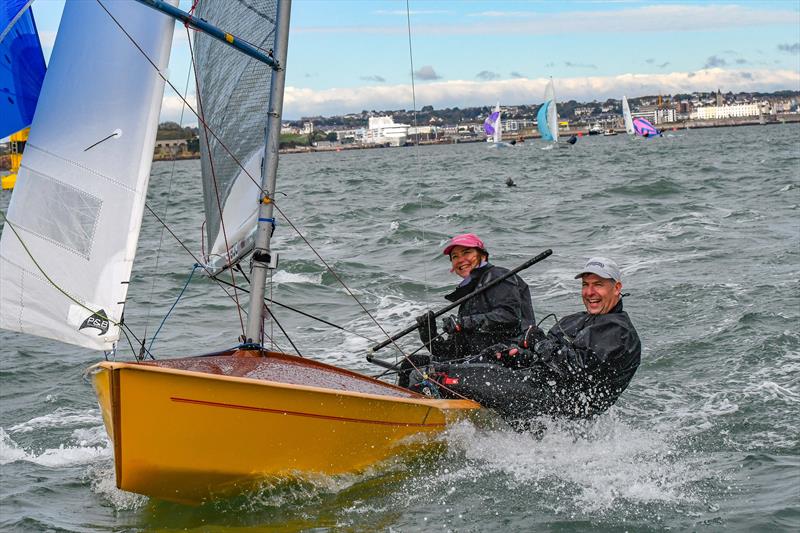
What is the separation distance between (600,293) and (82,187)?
8.92 feet

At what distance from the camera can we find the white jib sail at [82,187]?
16.9 ft

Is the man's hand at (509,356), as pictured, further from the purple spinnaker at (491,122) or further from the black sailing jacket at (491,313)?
the purple spinnaker at (491,122)

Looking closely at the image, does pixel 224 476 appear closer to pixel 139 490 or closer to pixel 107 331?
pixel 139 490

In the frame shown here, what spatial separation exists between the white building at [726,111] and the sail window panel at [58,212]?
14441 centimetres

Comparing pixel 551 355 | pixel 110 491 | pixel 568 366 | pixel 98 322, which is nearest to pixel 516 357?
pixel 551 355

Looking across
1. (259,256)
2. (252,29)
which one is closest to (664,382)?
(259,256)

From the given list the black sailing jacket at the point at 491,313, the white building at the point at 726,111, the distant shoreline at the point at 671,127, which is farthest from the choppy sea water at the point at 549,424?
the white building at the point at 726,111

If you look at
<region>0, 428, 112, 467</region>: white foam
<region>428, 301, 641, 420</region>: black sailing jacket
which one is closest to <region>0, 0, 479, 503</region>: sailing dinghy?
<region>428, 301, 641, 420</region>: black sailing jacket

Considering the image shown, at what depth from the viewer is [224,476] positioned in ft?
16.6

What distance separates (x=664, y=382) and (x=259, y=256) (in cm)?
350

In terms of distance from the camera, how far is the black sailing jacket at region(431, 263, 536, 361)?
611 cm

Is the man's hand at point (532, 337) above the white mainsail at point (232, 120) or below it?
below

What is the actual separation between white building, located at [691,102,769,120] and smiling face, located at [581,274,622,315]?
143360mm

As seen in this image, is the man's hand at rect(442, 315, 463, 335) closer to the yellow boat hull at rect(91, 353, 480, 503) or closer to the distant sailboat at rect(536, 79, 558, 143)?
the yellow boat hull at rect(91, 353, 480, 503)
